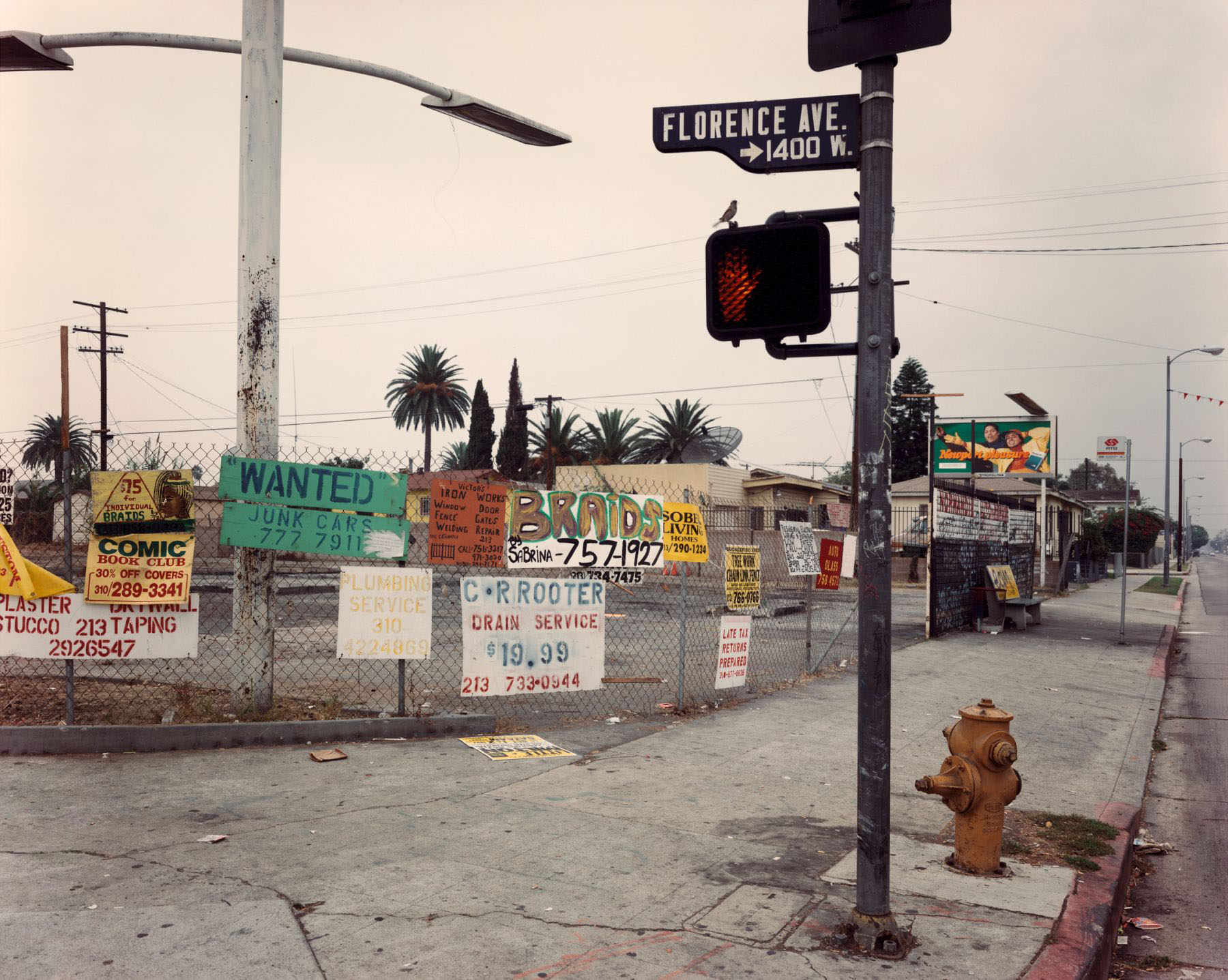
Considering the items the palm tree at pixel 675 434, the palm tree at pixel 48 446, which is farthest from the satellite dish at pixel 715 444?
the palm tree at pixel 48 446

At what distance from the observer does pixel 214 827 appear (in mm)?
5363

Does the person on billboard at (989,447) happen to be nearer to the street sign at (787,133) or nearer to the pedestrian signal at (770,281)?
the street sign at (787,133)

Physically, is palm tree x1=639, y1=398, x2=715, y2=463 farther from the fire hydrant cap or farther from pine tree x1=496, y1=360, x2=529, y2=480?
the fire hydrant cap

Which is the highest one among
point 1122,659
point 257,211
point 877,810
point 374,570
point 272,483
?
point 257,211

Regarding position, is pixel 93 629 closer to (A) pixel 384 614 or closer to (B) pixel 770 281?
(A) pixel 384 614

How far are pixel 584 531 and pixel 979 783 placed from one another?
15.1ft

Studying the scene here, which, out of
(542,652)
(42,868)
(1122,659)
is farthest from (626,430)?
(42,868)

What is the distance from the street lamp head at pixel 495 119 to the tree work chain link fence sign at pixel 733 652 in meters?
4.87

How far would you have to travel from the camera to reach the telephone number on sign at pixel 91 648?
709 cm

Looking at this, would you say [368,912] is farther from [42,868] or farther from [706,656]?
[706,656]

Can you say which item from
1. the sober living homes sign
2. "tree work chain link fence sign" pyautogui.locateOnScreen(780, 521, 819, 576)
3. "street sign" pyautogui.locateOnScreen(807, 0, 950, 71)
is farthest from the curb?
"street sign" pyautogui.locateOnScreen(807, 0, 950, 71)

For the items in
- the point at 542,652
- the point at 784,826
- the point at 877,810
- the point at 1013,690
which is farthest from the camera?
the point at 1013,690

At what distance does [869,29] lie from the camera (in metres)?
4.09

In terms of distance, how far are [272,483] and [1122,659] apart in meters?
13.8
